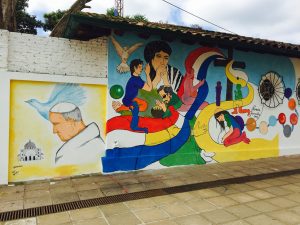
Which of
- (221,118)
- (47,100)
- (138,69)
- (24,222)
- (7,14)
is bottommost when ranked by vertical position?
(24,222)

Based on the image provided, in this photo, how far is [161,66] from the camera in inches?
299

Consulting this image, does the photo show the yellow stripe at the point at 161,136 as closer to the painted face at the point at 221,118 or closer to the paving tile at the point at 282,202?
the painted face at the point at 221,118

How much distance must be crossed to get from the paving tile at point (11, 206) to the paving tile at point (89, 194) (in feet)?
3.35

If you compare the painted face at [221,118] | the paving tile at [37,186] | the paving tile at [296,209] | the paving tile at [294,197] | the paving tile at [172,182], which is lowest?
the paving tile at [37,186]

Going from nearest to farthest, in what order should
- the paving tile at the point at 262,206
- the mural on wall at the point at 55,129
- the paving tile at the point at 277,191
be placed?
the paving tile at the point at 262,206
the paving tile at the point at 277,191
the mural on wall at the point at 55,129

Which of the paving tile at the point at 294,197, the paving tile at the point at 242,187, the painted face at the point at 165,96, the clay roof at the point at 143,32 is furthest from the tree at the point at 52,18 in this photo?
the paving tile at the point at 294,197

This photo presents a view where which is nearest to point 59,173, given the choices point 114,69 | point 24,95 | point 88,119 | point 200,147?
point 88,119

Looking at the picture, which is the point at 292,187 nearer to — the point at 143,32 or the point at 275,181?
the point at 275,181

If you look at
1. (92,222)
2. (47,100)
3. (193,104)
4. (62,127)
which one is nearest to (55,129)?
(62,127)

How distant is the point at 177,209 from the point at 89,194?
1745 millimetres

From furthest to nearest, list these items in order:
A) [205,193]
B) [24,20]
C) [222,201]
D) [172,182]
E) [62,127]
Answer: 1. [24,20]
2. [62,127]
3. [172,182]
4. [205,193]
5. [222,201]

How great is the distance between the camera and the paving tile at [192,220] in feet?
14.6

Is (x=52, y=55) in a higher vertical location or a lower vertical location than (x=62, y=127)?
higher

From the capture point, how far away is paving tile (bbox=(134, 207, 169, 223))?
4551 millimetres
